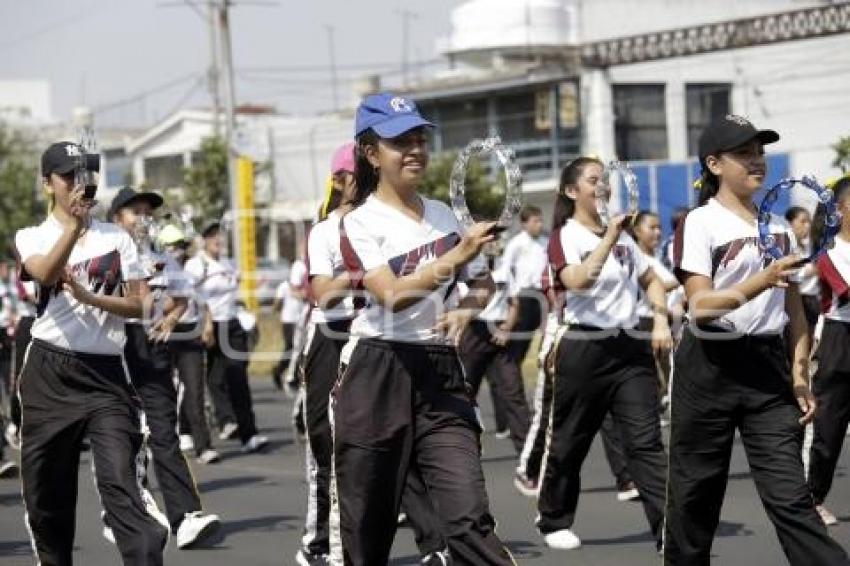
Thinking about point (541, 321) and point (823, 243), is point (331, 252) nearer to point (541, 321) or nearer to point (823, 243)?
point (823, 243)

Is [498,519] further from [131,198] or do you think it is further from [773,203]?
[773,203]

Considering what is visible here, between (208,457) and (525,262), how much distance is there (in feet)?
13.0

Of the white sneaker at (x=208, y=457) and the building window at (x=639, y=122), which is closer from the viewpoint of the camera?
the white sneaker at (x=208, y=457)

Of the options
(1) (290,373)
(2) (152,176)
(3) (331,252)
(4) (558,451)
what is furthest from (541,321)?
(2) (152,176)

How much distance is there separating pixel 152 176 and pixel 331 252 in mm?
55846

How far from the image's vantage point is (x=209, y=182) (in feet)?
149

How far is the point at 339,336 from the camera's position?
9.18 metres

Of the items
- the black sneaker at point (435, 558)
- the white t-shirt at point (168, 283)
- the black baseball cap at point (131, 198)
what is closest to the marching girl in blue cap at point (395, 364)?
the black sneaker at point (435, 558)

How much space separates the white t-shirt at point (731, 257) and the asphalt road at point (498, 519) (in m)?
2.29

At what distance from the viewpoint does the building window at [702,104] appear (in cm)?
4012

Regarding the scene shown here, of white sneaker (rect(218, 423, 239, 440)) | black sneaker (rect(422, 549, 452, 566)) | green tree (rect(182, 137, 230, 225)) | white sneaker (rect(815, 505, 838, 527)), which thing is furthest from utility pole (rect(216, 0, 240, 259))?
black sneaker (rect(422, 549, 452, 566))

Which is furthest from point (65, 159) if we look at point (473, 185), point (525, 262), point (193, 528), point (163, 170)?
point (163, 170)

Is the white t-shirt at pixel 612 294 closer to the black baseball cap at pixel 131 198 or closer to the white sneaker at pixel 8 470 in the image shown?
the black baseball cap at pixel 131 198

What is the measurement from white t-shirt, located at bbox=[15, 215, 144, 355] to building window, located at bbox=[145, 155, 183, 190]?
5169 centimetres
